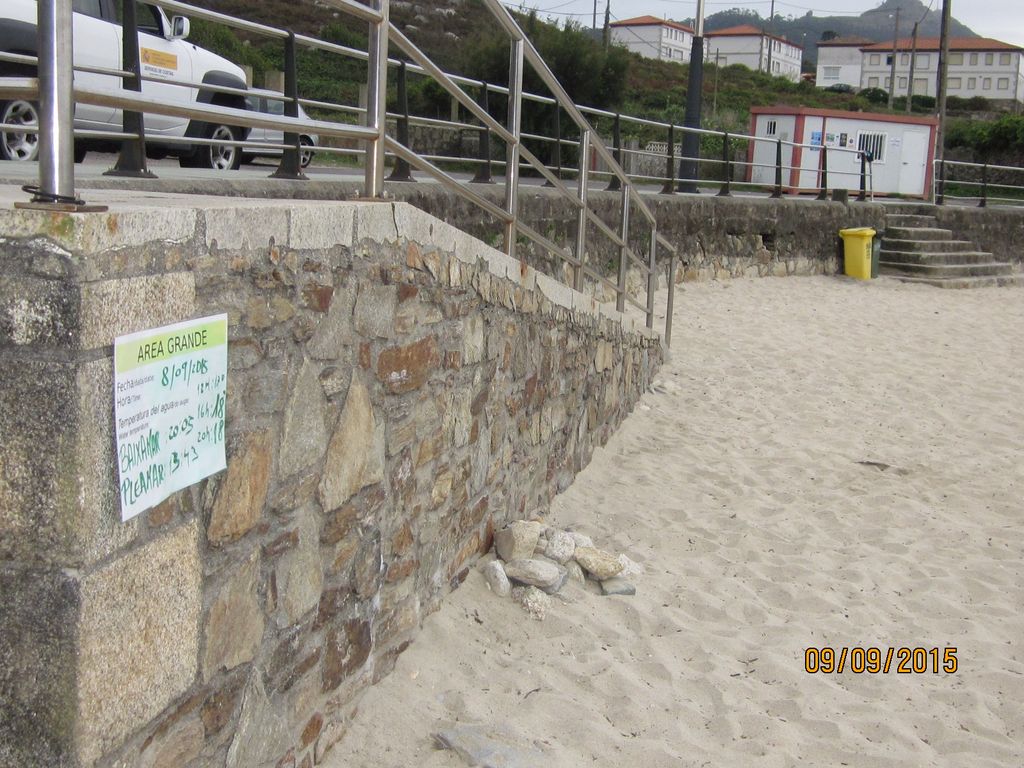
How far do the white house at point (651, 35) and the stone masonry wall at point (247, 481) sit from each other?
7622 centimetres

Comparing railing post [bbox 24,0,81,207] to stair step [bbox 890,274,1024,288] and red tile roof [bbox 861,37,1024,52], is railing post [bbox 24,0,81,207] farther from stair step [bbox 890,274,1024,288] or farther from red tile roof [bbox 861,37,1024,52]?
red tile roof [bbox 861,37,1024,52]

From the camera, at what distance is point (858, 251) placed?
44.8 feet

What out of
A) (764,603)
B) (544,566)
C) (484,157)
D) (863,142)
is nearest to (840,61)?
(863,142)

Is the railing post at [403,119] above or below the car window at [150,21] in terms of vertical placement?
below

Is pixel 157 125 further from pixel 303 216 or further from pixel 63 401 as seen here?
pixel 63 401

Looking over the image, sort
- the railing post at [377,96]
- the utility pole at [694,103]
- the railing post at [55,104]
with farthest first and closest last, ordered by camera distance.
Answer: the utility pole at [694,103] < the railing post at [377,96] < the railing post at [55,104]

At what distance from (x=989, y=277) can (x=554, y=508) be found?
11731 millimetres

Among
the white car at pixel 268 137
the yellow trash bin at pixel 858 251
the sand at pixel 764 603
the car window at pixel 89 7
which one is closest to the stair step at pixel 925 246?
the yellow trash bin at pixel 858 251

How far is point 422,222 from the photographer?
9.87 feet

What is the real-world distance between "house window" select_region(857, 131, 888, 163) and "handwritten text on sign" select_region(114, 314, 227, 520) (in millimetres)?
21486

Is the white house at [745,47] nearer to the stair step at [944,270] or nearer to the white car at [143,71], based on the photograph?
the stair step at [944,270]

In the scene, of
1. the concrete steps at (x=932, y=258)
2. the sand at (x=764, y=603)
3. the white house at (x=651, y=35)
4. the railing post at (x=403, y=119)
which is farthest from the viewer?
the white house at (x=651, y=35)

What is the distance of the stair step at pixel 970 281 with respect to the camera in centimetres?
1355

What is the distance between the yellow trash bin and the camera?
536 inches
